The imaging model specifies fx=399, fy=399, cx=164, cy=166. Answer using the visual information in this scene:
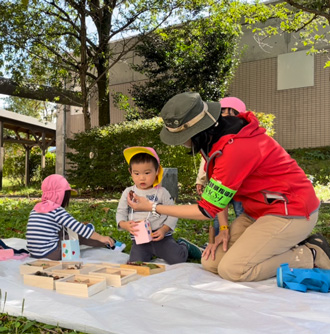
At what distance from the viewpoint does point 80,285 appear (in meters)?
→ 2.71

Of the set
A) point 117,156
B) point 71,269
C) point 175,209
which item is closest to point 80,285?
point 71,269

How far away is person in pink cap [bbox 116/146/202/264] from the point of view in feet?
12.5

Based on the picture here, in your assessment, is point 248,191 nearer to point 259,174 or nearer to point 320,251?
point 259,174

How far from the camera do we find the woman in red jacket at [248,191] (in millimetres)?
2768

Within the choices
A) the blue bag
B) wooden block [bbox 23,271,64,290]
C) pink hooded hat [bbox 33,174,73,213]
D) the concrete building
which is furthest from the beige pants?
the concrete building

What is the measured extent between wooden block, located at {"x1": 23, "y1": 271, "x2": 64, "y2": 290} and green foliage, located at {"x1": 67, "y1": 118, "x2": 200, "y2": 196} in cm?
836

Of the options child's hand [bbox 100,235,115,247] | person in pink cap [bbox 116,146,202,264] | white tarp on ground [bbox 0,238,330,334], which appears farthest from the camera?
child's hand [bbox 100,235,115,247]

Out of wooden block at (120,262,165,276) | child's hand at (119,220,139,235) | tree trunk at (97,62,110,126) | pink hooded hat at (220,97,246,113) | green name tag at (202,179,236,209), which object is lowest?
wooden block at (120,262,165,276)

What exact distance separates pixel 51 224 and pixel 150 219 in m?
0.98

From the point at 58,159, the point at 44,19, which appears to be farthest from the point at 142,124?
the point at 58,159

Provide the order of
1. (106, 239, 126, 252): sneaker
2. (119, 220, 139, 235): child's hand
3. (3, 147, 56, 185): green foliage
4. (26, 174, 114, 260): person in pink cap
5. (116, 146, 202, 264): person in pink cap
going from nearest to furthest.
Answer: (119, 220, 139, 235): child's hand < (116, 146, 202, 264): person in pink cap < (26, 174, 114, 260): person in pink cap < (106, 239, 126, 252): sneaker < (3, 147, 56, 185): green foliage

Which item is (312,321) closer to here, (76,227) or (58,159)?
(76,227)

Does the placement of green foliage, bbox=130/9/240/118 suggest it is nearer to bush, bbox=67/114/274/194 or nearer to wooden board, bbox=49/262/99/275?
bush, bbox=67/114/274/194

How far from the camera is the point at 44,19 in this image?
13938 mm
